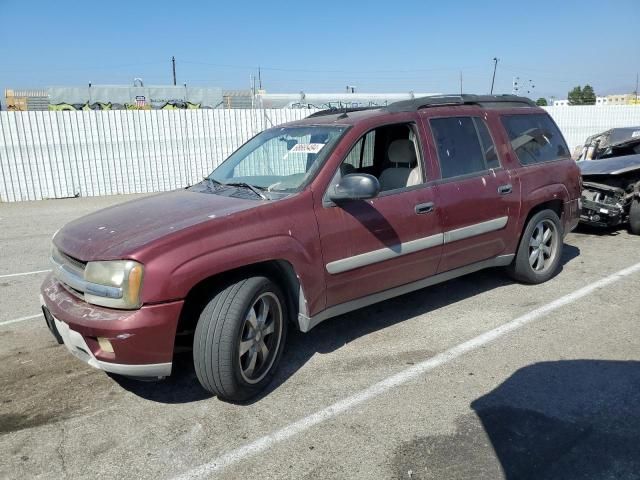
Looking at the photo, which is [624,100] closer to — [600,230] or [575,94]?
[575,94]

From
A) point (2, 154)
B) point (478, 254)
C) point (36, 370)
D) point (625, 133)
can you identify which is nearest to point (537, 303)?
point (478, 254)

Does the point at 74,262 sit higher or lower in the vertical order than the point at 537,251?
higher

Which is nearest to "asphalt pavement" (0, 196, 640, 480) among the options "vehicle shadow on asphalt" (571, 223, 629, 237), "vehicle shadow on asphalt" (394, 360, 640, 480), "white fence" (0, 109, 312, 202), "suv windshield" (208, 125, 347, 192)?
"vehicle shadow on asphalt" (394, 360, 640, 480)

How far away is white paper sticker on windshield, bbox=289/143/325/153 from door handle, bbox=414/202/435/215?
2.95ft

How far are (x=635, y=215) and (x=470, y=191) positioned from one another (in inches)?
179

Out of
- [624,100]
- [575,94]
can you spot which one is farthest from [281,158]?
[575,94]

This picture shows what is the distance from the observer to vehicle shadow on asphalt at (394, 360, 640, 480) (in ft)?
8.67

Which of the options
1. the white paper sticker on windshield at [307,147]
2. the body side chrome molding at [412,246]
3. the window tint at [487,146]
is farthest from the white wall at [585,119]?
the white paper sticker on windshield at [307,147]

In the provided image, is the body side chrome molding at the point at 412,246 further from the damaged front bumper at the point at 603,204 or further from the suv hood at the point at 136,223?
the damaged front bumper at the point at 603,204

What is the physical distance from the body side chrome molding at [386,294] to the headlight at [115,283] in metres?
1.17

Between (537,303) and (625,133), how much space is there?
5944 millimetres

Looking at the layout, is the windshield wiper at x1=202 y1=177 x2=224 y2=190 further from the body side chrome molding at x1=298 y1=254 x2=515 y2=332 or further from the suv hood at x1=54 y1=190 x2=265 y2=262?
the body side chrome molding at x1=298 y1=254 x2=515 y2=332

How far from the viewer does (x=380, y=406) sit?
10.7 feet

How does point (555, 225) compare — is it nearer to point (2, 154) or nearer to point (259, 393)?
point (259, 393)
